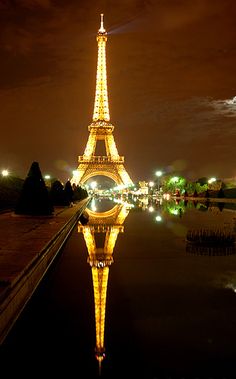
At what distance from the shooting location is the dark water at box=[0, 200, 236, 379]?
4.21 m

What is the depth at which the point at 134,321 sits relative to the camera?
542 cm

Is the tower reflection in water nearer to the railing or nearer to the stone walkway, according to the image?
the stone walkway

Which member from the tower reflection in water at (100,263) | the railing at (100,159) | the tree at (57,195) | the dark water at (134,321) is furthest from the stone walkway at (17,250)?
the railing at (100,159)

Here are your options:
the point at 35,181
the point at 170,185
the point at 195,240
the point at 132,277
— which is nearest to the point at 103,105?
the point at 170,185

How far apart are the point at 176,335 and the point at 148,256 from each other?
5064mm

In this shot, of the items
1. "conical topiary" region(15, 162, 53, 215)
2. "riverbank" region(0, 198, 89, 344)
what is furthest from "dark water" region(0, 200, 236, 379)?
"conical topiary" region(15, 162, 53, 215)

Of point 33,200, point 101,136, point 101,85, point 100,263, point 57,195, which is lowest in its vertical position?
point 100,263

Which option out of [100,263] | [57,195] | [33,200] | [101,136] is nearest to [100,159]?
[101,136]

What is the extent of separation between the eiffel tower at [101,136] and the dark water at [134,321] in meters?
59.1

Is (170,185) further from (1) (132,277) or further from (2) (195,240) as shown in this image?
(1) (132,277)

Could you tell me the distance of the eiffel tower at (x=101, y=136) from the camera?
218 feet

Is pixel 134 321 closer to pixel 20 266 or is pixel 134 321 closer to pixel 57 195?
pixel 20 266

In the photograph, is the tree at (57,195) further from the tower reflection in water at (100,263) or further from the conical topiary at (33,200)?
the tower reflection in water at (100,263)

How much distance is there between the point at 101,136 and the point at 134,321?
2603 inches
